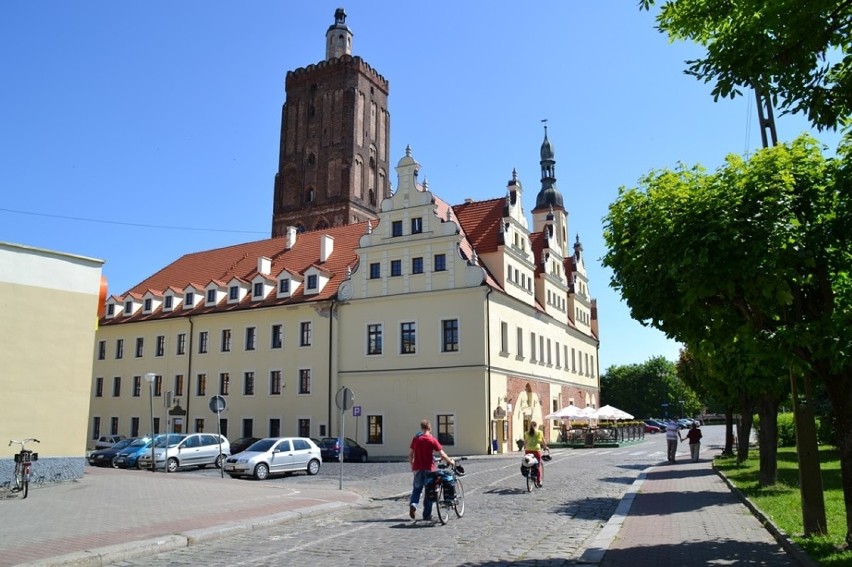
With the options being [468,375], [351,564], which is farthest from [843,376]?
[468,375]

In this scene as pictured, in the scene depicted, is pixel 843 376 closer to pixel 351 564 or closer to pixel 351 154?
pixel 351 564

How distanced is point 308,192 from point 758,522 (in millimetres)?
63530

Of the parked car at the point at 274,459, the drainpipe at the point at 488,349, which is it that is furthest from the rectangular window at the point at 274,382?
the parked car at the point at 274,459

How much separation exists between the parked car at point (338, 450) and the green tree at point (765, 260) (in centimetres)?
2520

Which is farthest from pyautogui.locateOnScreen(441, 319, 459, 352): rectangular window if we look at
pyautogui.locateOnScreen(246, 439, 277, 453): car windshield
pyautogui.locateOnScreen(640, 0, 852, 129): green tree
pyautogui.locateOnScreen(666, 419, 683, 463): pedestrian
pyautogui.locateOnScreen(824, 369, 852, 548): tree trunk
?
pyautogui.locateOnScreen(640, 0, 852, 129): green tree

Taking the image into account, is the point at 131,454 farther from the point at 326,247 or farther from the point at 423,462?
the point at 423,462

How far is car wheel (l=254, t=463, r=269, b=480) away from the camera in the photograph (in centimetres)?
2448

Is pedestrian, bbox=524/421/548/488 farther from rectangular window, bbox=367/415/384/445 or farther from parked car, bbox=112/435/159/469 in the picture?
rectangular window, bbox=367/415/384/445

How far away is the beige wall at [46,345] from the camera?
1881 centimetres

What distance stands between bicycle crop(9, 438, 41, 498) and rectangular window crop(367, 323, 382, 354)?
2262 centimetres

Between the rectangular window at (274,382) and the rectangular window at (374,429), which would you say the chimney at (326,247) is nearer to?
the rectangular window at (274,382)

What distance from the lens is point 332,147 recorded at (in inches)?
2822

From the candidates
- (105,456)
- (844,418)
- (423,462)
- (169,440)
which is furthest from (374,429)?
(844,418)

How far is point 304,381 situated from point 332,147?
36.1m
